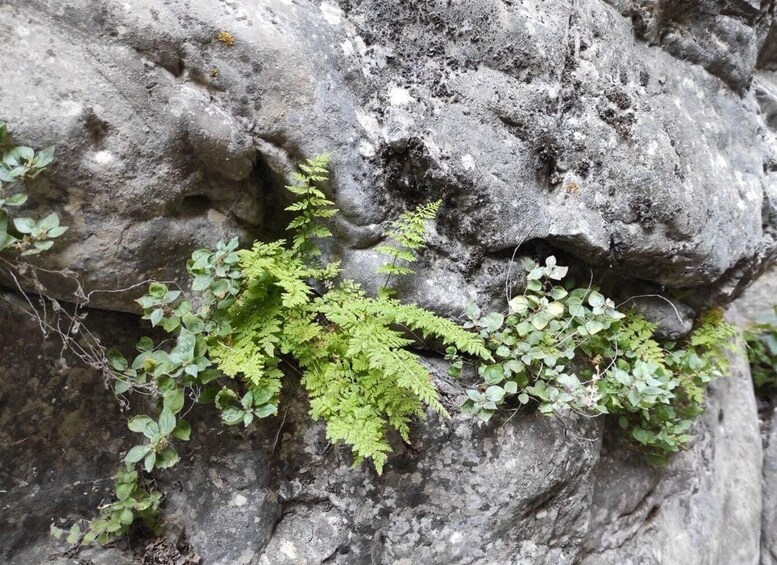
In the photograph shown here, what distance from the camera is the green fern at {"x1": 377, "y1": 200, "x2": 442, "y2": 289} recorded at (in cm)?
284

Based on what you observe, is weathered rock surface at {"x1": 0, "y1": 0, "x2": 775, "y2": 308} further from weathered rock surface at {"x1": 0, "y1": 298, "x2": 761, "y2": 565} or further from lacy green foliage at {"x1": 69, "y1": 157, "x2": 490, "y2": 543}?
weathered rock surface at {"x1": 0, "y1": 298, "x2": 761, "y2": 565}

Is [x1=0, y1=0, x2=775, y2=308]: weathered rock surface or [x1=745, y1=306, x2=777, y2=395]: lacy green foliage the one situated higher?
[x1=0, y1=0, x2=775, y2=308]: weathered rock surface

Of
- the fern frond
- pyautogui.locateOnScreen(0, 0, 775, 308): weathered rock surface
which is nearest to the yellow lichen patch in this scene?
pyautogui.locateOnScreen(0, 0, 775, 308): weathered rock surface

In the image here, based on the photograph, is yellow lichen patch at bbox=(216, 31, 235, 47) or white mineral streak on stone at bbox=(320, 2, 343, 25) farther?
white mineral streak on stone at bbox=(320, 2, 343, 25)

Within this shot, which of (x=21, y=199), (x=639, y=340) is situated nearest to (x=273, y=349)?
(x=21, y=199)

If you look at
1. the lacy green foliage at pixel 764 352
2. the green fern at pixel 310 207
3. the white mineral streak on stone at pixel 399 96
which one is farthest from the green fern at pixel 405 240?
the lacy green foliage at pixel 764 352

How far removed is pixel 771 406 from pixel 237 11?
5868mm

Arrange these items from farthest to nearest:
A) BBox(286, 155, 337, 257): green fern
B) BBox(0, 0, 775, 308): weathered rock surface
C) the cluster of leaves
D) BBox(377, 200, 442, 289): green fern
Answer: BBox(377, 200, 442, 289): green fern
BBox(286, 155, 337, 257): green fern
BBox(0, 0, 775, 308): weathered rock surface
the cluster of leaves

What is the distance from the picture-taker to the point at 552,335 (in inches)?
125

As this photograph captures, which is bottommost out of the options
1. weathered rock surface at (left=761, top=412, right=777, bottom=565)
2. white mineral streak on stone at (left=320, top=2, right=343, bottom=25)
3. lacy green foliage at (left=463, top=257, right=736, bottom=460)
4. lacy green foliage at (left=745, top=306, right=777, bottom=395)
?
weathered rock surface at (left=761, top=412, right=777, bottom=565)

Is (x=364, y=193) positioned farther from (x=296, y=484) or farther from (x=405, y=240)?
(x=296, y=484)

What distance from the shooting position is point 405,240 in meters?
2.86

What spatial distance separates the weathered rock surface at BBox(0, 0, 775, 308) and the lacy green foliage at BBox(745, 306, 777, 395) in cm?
171

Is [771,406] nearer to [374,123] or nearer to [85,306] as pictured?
[374,123]
